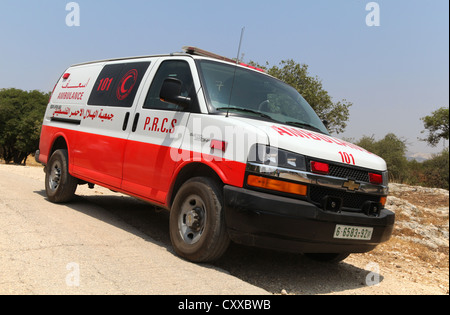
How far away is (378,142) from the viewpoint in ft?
124

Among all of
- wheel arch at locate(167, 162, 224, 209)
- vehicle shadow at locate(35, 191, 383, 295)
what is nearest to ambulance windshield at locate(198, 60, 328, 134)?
wheel arch at locate(167, 162, 224, 209)

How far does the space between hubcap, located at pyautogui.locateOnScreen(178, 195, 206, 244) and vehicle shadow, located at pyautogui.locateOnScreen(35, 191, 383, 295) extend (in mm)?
339

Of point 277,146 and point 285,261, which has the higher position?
point 277,146

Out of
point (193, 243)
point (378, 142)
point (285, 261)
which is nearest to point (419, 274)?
point (285, 261)

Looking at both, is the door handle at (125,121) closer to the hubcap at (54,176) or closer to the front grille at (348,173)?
the hubcap at (54,176)

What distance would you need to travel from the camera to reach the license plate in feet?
13.4

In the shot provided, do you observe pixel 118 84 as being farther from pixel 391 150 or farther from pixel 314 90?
pixel 391 150

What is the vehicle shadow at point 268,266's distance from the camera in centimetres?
438

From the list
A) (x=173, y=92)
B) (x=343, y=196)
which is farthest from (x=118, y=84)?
(x=343, y=196)

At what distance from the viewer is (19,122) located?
148 ft

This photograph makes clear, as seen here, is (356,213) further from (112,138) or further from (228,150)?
(112,138)
